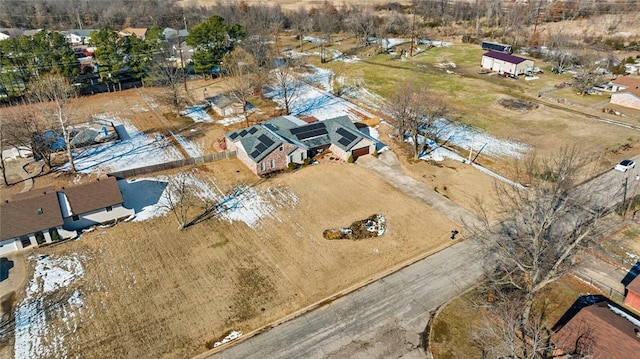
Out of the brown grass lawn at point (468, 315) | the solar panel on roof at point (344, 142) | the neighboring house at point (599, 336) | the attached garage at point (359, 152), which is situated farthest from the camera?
the attached garage at point (359, 152)

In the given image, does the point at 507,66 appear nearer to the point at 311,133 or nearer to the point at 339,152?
the point at 339,152

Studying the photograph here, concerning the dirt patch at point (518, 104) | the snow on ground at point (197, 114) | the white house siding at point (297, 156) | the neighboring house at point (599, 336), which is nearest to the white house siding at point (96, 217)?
the white house siding at point (297, 156)

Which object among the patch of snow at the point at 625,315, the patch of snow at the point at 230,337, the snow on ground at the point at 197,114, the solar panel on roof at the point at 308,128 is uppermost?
the solar panel on roof at the point at 308,128

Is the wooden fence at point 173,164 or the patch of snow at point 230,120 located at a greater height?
the patch of snow at point 230,120

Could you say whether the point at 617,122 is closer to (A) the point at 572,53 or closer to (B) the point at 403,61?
(A) the point at 572,53

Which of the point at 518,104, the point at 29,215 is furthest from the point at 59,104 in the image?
the point at 518,104

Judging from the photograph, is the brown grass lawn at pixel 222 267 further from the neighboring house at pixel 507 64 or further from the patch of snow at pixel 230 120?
the neighboring house at pixel 507 64

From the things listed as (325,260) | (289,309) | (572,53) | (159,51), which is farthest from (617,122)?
(159,51)
